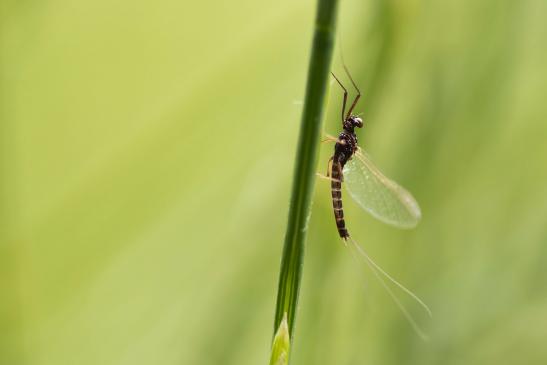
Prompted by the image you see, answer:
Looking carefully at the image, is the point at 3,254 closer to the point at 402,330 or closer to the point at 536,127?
the point at 402,330

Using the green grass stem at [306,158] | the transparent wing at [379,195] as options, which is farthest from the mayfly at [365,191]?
the green grass stem at [306,158]

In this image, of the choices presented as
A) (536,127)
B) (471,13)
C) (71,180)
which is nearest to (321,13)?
(471,13)

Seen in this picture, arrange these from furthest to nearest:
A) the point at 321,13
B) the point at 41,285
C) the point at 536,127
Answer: the point at 41,285, the point at 536,127, the point at 321,13

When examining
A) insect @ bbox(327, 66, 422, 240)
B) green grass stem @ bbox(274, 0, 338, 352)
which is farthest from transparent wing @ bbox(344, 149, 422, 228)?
green grass stem @ bbox(274, 0, 338, 352)

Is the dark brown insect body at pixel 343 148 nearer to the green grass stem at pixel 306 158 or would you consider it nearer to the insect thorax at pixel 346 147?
the insect thorax at pixel 346 147

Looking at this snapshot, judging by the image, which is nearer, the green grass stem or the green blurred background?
the green grass stem

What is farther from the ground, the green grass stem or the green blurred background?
the green grass stem

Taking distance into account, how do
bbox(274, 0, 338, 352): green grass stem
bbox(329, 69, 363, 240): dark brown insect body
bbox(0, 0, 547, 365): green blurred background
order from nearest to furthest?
bbox(274, 0, 338, 352): green grass stem
bbox(0, 0, 547, 365): green blurred background
bbox(329, 69, 363, 240): dark brown insect body

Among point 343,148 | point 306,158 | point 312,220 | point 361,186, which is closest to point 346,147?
point 343,148

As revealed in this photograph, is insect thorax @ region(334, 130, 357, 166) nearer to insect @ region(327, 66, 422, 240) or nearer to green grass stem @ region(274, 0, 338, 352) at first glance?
insect @ region(327, 66, 422, 240)
